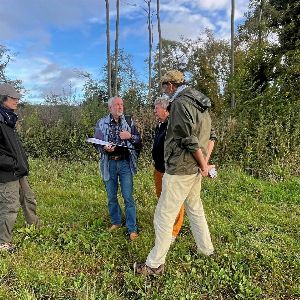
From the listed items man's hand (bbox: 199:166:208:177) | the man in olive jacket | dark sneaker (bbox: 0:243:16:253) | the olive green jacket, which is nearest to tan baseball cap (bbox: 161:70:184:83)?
the man in olive jacket

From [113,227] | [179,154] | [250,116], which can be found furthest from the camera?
[250,116]

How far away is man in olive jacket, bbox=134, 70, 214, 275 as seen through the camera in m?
3.86

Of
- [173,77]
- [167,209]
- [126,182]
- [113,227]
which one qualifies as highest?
[173,77]

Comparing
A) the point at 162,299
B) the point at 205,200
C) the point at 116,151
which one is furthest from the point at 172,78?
the point at 205,200

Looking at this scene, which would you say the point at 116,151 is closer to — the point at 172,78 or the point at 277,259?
the point at 172,78

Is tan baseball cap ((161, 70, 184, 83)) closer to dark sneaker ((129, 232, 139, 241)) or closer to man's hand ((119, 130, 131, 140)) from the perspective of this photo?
man's hand ((119, 130, 131, 140))

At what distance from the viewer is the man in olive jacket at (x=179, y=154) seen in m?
3.86

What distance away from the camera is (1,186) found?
489cm

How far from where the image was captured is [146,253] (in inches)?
181

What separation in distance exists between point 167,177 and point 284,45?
10355 mm

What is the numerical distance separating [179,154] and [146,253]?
1.37 metres

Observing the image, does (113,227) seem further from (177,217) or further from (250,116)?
(250,116)

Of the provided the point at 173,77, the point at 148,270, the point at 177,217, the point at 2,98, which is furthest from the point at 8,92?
the point at 148,270

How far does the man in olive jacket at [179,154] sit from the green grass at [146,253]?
350mm
